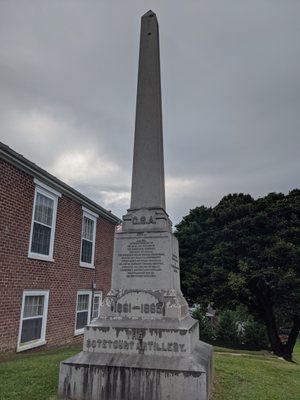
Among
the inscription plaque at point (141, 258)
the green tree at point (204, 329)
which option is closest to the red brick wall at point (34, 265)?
the inscription plaque at point (141, 258)

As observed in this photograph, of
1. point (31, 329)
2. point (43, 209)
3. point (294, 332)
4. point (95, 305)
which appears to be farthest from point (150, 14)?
point (294, 332)

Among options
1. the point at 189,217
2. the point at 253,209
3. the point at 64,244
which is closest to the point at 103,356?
the point at 64,244

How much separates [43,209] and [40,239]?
1.10m

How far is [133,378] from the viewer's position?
5.32 m

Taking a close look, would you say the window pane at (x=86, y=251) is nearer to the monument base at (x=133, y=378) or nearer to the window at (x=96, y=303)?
the window at (x=96, y=303)

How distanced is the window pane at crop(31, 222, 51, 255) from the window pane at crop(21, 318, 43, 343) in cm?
236

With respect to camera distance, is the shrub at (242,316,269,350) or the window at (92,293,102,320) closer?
the window at (92,293,102,320)

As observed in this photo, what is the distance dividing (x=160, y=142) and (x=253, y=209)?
12685 millimetres

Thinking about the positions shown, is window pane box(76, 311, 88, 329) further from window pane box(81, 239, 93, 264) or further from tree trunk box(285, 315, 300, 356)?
tree trunk box(285, 315, 300, 356)

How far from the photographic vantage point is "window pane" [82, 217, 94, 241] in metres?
15.9

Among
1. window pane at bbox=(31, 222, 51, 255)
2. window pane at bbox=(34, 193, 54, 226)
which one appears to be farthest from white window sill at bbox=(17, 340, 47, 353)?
window pane at bbox=(34, 193, 54, 226)

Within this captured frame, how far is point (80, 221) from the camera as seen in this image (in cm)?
1538

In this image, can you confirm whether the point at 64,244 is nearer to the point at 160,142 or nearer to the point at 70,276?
the point at 70,276

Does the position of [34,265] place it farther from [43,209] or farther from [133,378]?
[133,378]
